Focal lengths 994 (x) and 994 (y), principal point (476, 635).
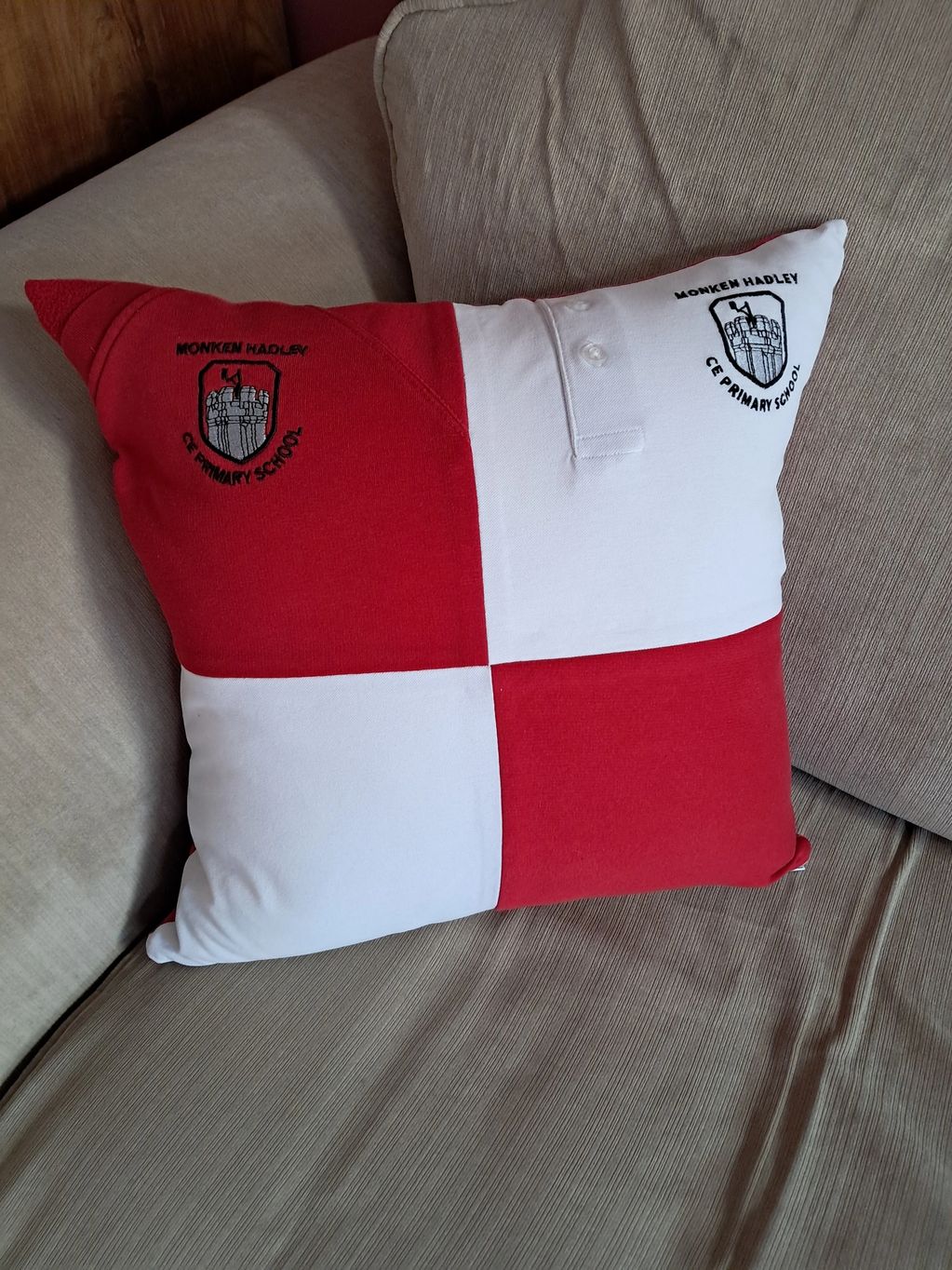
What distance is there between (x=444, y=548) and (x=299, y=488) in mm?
94

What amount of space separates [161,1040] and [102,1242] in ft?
0.40

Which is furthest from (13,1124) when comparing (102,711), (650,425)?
(650,425)

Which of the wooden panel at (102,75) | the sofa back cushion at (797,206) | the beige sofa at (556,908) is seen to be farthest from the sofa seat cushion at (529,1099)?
the wooden panel at (102,75)

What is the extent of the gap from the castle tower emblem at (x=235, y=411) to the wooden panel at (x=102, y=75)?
20.6 inches

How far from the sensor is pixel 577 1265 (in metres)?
0.57

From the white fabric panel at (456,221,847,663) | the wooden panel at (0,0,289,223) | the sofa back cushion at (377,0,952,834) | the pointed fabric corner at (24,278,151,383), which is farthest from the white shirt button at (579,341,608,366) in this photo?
the wooden panel at (0,0,289,223)

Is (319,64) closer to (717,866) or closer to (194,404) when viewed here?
(194,404)

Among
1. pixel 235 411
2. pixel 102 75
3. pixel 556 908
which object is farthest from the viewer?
pixel 102 75

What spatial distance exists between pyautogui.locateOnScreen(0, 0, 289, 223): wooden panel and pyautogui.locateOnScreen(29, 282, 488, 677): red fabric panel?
1.43 ft

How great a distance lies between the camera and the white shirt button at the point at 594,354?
0.62m

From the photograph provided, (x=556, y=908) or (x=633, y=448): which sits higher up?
(x=633, y=448)

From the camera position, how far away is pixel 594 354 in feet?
2.03

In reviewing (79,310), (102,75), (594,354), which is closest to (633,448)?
(594,354)

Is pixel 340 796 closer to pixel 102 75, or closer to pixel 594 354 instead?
pixel 594 354
